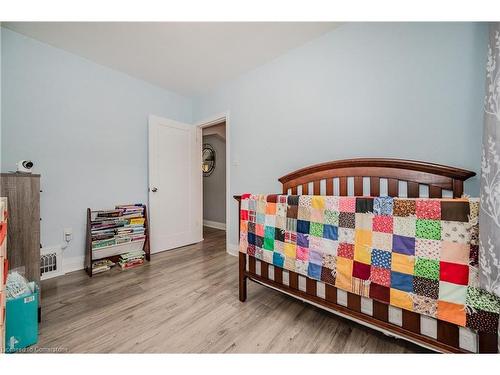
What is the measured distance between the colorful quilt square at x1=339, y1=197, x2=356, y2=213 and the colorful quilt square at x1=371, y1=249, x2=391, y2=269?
222 millimetres

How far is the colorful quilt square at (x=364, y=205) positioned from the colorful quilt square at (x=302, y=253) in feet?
1.25

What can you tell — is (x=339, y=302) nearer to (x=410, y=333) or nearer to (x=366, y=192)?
(x=410, y=333)

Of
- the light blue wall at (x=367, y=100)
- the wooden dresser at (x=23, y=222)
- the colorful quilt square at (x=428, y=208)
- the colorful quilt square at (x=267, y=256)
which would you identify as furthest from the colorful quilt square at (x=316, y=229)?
the wooden dresser at (x=23, y=222)

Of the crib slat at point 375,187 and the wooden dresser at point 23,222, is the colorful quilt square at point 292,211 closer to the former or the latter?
the crib slat at point 375,187

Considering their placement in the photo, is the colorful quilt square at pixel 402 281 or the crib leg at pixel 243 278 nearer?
the colorful quilt square at pixel 402 281

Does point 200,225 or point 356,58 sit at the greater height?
point 356,58

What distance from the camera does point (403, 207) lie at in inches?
36.7

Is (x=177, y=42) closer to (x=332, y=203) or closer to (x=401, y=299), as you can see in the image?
(x=332, y=203)

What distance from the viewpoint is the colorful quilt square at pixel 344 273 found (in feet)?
3.49

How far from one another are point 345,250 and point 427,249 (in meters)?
0.34

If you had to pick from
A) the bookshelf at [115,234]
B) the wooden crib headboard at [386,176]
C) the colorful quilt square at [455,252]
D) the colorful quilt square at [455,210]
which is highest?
the wooden crib headboard at [386,176]

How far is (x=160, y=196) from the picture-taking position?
2.84 metres

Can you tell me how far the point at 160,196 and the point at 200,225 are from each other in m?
0.82
